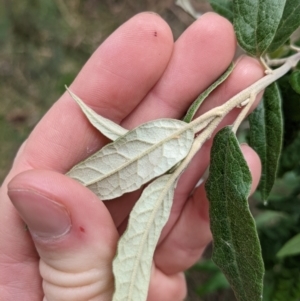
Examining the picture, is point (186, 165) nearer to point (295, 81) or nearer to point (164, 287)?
point (295, 81)

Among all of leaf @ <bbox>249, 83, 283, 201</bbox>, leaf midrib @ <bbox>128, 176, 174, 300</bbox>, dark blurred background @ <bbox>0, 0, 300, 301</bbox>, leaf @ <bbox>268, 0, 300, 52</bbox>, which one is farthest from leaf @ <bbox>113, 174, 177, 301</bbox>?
dark blurred background @ <bbox>0, 0, 300, 301</bbox>

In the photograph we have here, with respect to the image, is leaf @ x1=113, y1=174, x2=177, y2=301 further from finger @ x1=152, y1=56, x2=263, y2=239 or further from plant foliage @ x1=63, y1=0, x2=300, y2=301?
finger @ x1=152, y1=56, x2=263, y2=239

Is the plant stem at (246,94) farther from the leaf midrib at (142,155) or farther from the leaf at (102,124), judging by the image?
the leaf at (102,124)

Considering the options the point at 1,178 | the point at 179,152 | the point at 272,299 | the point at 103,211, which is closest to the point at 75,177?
the point at 103,211

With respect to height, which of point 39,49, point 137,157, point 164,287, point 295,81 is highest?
point 295,81

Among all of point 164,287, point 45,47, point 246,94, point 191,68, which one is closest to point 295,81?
point 246,94

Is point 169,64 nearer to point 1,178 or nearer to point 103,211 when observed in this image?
point 103,211

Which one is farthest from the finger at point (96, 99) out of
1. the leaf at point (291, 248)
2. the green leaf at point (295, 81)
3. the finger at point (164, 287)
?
the leaf at point (291, 248)
